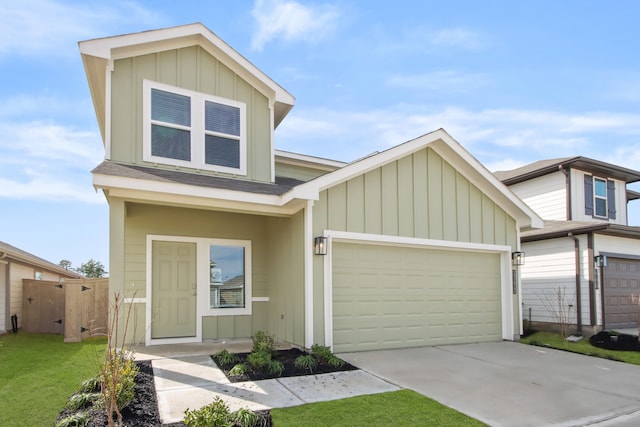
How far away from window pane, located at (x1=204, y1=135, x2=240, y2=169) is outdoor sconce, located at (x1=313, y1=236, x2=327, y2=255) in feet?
8.33

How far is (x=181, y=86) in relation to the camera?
8.38 meters

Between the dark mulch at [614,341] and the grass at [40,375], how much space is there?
34.5ft

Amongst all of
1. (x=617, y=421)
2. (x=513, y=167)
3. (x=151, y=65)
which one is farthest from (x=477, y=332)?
(x=513, y=167)

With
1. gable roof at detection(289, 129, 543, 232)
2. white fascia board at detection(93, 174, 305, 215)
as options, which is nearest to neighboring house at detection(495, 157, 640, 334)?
gable roof at detection(289, 129, 543, 232)

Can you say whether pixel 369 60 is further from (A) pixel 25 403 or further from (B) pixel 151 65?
(A) pixel 25 403

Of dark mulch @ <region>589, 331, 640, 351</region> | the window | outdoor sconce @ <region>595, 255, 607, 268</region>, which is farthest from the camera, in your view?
the window

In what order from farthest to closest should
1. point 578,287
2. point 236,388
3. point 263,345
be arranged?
1. point 578,287
2. point 263,345
3. point 236,388

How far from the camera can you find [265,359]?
623 cm

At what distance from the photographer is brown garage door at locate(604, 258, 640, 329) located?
1177cm

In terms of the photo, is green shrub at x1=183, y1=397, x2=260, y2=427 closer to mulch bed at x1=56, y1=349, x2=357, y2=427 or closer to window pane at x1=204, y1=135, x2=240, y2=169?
mulch bed at x1=56, y1=349, x2=357, y2=427

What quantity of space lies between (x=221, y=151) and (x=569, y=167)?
11.3 metres

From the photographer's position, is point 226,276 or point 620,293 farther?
point 620,293

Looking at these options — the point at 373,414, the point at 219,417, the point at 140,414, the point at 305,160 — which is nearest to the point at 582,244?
the point at 305,160

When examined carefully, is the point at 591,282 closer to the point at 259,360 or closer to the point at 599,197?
the point at 599,197
